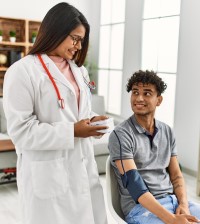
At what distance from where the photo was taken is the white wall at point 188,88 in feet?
12.7

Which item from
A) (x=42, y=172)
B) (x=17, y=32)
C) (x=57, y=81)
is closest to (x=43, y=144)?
(x=42, y=172)

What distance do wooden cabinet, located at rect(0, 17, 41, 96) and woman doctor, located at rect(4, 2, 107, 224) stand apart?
3891mm

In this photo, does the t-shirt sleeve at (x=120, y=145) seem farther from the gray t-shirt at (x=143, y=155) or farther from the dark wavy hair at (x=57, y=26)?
the dark wavy hair at (x=57, y=26)

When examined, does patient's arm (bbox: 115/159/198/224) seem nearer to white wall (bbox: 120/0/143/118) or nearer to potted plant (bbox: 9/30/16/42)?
white wall (bbox: 120/0/143/118)

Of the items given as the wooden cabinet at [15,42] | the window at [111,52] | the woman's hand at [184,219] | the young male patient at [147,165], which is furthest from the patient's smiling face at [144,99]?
the wooden cabinet at [15,42]

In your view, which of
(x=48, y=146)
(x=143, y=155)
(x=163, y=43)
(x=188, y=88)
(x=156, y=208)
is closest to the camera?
(x=48, y=146)

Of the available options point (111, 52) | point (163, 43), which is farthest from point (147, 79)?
point (111, 52)

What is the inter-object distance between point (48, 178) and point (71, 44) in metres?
0.54

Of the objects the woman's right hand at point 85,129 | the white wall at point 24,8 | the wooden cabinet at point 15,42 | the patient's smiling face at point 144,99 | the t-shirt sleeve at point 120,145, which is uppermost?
the white wall at point 24,8

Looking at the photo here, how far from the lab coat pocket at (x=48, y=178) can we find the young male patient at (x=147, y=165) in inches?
10.4

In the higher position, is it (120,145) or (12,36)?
(12,36)

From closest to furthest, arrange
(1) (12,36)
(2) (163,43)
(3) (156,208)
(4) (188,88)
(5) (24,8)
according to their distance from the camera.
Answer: (3) (156,208)
(4) (188,88)
(2) (163,43)
(1) (12,36)
(5) (24,8)

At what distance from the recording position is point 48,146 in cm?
132

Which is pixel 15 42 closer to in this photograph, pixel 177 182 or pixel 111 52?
pixel 111 52
